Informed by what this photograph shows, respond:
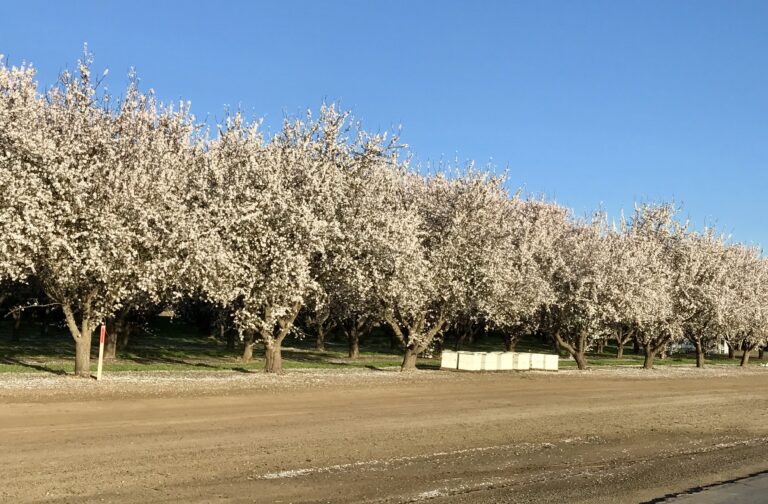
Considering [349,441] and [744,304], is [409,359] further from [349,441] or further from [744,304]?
[744,304]

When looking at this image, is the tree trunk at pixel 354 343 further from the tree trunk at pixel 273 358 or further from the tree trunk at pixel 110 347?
the tree trunk at pixel 110 347

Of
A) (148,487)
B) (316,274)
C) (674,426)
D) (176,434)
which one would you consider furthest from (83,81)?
(674,426)

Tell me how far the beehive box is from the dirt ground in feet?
37.4

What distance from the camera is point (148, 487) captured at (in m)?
14.1

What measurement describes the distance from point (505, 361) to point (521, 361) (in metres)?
1.46

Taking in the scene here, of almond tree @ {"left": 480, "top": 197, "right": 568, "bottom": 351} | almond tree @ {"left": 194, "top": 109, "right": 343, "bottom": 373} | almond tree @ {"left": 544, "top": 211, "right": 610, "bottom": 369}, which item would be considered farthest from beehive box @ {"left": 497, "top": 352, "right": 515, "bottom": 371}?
almond tree @ {"left": 194, "top": 109, "right": 343, "bottom": 373}

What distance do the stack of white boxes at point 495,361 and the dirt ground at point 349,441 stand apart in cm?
959

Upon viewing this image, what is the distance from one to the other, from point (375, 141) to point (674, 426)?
20.9 m

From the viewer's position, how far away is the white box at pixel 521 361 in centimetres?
4909

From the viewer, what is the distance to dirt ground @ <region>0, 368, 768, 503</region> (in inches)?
573

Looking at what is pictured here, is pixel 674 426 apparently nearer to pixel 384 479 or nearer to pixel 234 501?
pixel 384 479

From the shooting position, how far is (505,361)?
48562mm

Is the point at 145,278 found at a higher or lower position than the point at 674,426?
higher

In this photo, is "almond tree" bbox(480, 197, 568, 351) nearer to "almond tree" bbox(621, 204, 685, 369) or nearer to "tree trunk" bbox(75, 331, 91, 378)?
"almond tree" bbox(621, 204, 685, 369)
